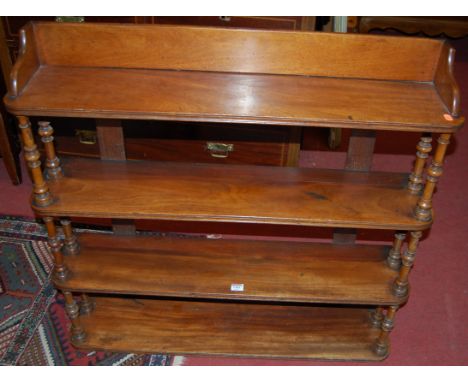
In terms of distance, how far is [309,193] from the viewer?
7.14 ft

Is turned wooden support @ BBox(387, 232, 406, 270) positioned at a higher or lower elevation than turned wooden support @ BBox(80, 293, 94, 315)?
higher

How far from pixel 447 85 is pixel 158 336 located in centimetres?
169

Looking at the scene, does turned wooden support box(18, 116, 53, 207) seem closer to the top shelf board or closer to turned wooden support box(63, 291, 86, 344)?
the top shelf board

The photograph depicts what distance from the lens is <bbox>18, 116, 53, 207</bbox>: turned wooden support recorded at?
187cm

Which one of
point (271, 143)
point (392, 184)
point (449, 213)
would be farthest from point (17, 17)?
point (449, 213)

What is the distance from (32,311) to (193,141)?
1.32 meters

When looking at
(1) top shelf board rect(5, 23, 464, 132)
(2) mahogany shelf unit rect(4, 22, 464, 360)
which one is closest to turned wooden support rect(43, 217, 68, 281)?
(2) mahogany shelf unit rect(4, 22, 464, 360)

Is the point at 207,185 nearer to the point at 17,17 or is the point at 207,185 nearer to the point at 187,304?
the point at 187,304

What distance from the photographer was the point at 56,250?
2.26 m

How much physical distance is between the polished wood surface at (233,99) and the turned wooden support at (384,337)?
98 cm

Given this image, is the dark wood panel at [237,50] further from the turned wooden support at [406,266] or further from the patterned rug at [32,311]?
the patterned rug at [32,311]

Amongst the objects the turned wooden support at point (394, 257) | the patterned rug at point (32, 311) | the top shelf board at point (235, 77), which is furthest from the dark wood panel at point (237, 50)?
the patterned rug at point (32, 311)

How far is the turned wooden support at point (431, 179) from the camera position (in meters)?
1.86

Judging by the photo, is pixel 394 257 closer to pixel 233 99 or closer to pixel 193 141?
pixel 233 99
